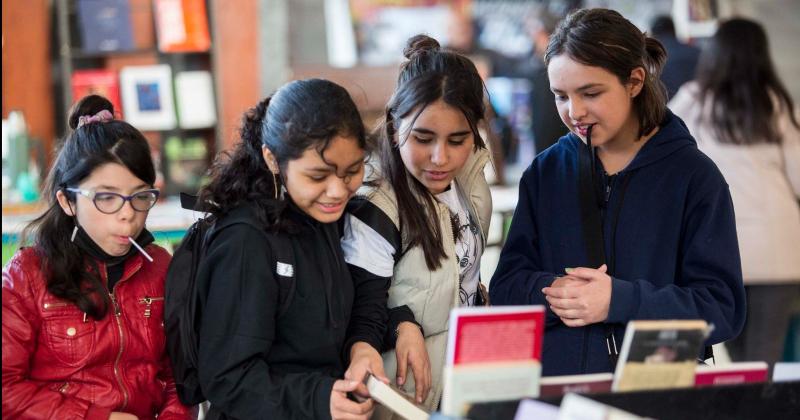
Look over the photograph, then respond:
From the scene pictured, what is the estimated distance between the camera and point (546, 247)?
192 centimetres

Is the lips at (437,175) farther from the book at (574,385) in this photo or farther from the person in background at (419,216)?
the book at (574,385)

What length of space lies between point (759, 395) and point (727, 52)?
2201mm

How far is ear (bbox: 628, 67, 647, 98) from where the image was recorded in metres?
1.79

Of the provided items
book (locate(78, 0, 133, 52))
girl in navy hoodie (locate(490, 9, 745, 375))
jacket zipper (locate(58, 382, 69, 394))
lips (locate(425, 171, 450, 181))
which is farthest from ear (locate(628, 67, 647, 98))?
book (locate(78, 0, 133, 52))

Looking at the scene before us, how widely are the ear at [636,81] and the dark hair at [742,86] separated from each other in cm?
154

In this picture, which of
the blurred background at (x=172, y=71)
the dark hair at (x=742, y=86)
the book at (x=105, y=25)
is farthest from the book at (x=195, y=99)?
the dark hair at (x=742, y=86)

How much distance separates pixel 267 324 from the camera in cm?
158

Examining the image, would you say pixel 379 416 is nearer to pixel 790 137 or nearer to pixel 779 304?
pixel 779 304

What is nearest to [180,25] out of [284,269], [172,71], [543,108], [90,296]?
[172,71]

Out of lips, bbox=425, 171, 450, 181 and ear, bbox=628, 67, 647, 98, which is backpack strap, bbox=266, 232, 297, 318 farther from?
ear, bbox=628, 67, 647, 98

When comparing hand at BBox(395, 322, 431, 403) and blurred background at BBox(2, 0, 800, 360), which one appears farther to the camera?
blurred background at BBox(2, 0, 800, 360)

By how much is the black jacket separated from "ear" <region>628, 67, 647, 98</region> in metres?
0.67

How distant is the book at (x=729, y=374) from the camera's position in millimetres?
Answer: 1400

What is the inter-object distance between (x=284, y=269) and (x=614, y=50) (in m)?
0.77
